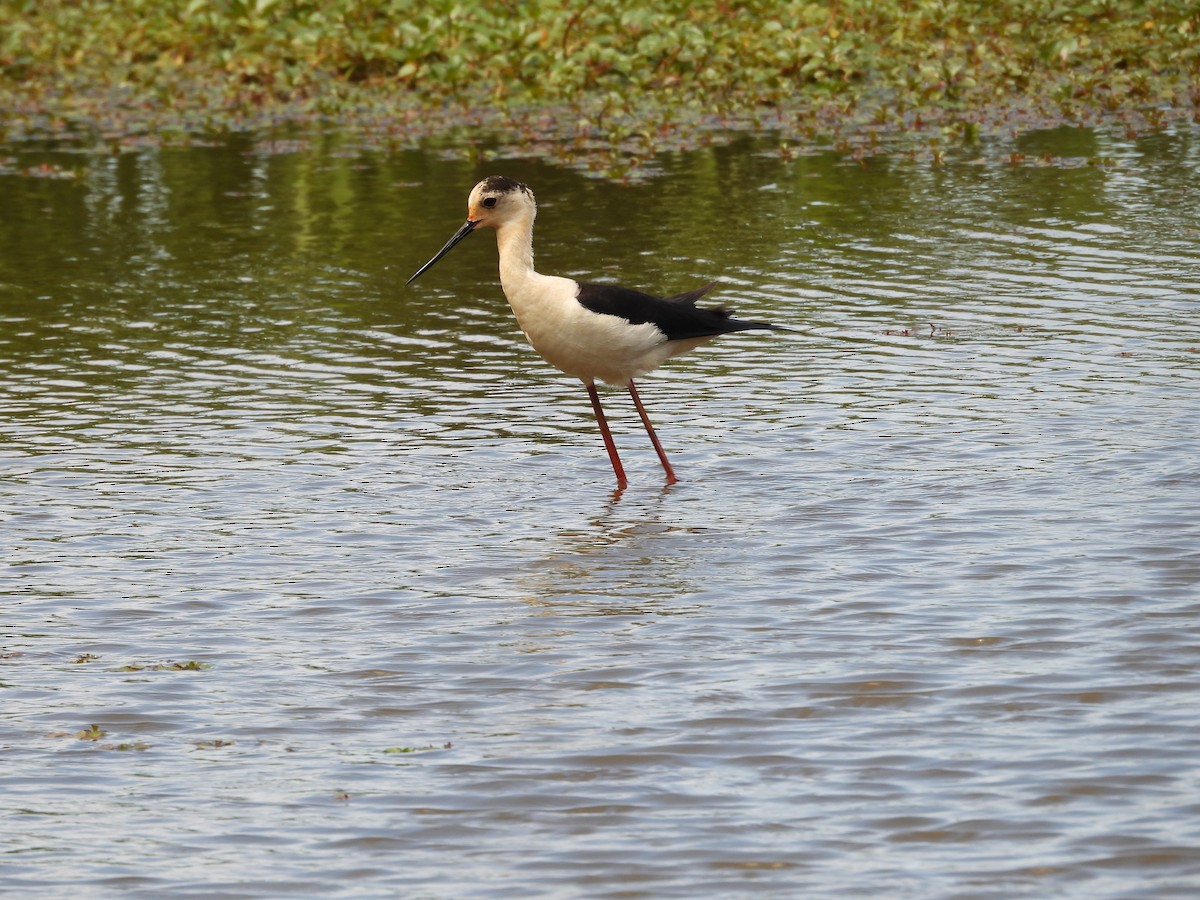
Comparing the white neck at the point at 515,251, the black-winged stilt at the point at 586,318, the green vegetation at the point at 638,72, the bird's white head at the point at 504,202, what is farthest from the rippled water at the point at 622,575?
the green vegetation at the point at 638,72

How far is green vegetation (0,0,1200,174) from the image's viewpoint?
19.4 meters

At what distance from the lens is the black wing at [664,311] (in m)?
8.87

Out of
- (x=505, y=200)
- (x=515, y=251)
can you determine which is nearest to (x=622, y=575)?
(x=515, y=251)

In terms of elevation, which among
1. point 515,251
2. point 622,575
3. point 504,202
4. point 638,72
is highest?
point 504,202

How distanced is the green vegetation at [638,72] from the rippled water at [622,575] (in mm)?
4840

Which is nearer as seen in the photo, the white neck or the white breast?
the white breast

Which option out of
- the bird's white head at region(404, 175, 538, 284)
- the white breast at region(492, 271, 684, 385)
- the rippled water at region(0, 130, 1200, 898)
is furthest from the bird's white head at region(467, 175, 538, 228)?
the rippled water at region(0, 130, 1200, 898)

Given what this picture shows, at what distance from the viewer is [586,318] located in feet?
28.8

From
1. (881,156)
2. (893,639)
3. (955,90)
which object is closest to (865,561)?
(893,639)

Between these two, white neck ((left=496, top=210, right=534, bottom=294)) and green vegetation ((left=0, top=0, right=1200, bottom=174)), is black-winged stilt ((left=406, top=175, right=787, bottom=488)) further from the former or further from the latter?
green vegetation ((left=0, top=0, right=1200, bottom=174))

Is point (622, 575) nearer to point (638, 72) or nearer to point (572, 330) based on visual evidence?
point (572, 330)

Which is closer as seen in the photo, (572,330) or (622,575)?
(622,575)

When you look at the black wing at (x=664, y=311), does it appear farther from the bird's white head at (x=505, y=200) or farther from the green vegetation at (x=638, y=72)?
the green vegetation at (x=638, y=72)

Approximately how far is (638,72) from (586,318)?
13140 mm
